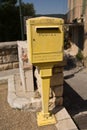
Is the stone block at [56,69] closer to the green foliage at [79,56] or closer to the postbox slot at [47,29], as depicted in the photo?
the postbox slot at [47,29]

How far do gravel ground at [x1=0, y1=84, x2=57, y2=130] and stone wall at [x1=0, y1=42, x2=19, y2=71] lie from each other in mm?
2390

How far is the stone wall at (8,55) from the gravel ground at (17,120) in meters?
2.39

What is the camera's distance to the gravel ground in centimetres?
316

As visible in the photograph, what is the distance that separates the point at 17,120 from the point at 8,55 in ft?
9.94

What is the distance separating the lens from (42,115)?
3.32m

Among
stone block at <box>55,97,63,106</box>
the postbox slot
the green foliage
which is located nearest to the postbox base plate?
stone block at <box>55,97,63,106</box>

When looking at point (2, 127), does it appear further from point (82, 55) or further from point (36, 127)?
point (82, 55)

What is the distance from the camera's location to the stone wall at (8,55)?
19.5 ft

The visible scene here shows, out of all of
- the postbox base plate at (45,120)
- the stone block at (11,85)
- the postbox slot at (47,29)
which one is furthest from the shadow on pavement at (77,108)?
the postbox slot at (47,29)

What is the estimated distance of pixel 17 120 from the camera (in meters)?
3.34

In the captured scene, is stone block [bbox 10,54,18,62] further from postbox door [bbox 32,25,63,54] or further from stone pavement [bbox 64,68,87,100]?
postbox door [bbox 32,25,63,54]

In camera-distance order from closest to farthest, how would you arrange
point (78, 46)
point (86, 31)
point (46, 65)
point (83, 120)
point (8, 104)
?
point (46, 65), point (83, 120), point (8, 104), point (86, 31), point (78, 46)

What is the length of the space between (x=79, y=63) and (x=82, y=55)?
635 mm

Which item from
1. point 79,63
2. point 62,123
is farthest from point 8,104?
point 79,63
